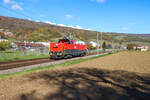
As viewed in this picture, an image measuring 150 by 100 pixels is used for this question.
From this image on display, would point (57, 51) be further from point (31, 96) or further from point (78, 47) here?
point (31, 96)

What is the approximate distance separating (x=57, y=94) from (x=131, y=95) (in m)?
2.89

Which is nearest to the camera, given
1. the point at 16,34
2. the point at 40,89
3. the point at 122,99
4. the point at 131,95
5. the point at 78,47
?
the point at 122,99

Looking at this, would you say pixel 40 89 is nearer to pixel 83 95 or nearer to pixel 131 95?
pixel 83 95

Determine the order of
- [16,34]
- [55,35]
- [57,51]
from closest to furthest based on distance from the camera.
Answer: [57,51]
[16,34]
[55,35]

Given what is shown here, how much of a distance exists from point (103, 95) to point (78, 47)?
66.5ft

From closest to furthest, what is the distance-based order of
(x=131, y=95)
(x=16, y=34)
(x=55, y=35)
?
(x=131, y=95)
(x=16, y=34)
(x=55, y=35)

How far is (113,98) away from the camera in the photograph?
473 cm

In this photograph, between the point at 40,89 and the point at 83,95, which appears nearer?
the point at 83,95

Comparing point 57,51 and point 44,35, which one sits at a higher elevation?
point 44,35

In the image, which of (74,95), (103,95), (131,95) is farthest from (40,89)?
(131,95)

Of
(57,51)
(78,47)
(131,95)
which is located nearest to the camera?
(131,95)

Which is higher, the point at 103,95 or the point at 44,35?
the point at 44,35

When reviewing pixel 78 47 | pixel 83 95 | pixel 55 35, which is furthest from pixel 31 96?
pixel 55 35

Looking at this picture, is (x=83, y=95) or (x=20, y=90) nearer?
(x=83, y=95)
